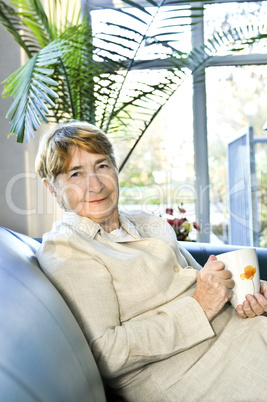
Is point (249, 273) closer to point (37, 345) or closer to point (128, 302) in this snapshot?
point (128, 302)

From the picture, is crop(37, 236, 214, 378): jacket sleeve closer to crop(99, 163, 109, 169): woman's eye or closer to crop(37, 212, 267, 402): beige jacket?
crop(37, 212, 267, 402): beige jacket

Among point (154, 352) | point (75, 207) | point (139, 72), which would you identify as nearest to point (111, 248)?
point (75, 207)

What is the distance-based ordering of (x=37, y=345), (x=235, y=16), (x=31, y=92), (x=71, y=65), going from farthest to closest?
(x=235, y=16) → (x=71, y=65) → (x=31, y=92) → (x=37, y=345)

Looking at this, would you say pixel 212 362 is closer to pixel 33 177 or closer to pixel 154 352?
pixel 154 352

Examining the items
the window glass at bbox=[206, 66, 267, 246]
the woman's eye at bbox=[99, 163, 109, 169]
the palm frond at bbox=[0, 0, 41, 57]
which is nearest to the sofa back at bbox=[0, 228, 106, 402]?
the woman's eye at bbox=[99, 163, 109, 169]

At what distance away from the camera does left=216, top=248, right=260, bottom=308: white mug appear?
107 cm

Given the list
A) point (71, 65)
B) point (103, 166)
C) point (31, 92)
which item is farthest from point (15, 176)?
point (103, 166)

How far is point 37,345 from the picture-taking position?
2.42 ft

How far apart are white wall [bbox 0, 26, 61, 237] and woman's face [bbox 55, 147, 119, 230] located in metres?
1.26

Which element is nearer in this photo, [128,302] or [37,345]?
[37,345]

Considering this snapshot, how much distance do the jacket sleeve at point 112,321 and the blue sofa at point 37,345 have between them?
8cm

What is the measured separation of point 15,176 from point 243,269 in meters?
1.71

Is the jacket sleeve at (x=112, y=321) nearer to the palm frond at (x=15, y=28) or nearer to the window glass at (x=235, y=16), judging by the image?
the palm frond at (x=15, y=28)

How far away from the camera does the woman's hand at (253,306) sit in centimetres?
110
